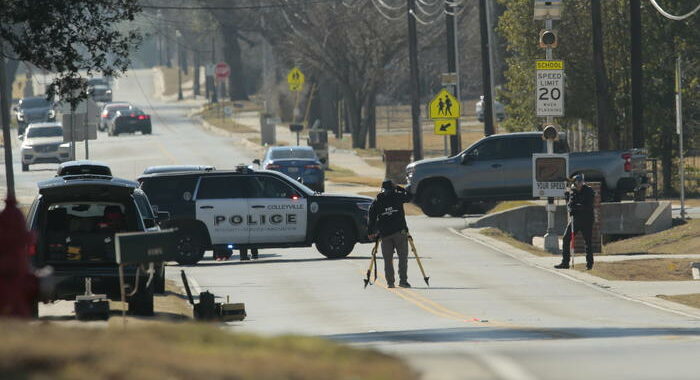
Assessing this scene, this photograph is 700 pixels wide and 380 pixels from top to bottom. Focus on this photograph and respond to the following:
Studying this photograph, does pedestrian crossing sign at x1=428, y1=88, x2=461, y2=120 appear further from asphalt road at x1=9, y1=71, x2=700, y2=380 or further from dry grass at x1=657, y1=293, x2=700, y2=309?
dry grass at x1=657, y1=293, x2=700, y2=309

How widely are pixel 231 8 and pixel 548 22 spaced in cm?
6576

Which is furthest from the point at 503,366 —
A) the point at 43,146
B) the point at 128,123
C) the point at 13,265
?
the point at 128,123

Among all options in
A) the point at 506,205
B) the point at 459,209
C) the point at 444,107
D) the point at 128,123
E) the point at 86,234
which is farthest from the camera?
the point at 128,123

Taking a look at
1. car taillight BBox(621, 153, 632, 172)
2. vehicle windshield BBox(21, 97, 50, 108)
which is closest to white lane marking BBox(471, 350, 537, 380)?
car taillight BBox(621, 153, 632, 172)

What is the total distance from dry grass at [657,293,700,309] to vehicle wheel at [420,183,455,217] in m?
16.3

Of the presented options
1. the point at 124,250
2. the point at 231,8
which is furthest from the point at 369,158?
A: the point at 124,250

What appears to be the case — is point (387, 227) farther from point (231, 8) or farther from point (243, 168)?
point (231, 8)

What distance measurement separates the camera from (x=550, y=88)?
30.0 m

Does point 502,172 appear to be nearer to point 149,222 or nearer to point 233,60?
point 149,222

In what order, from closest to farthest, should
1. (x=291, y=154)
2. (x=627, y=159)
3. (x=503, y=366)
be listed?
1. (x=503, y=366)
2. (x=627, y=159)
3. (x=291, y=154)

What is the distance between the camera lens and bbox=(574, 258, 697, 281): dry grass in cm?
2577

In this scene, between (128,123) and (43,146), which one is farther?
(128,123)

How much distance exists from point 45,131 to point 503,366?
50910 millimetres

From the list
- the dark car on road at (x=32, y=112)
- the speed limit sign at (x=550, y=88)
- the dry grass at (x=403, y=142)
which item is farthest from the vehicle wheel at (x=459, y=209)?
the dark car on road at (x=32, y=112)
